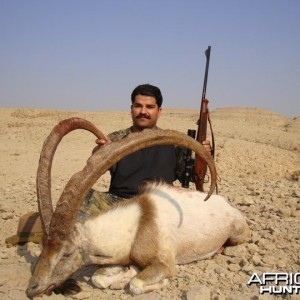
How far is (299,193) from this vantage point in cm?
680

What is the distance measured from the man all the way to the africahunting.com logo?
1.78 meters

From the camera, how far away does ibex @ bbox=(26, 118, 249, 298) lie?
351 cm

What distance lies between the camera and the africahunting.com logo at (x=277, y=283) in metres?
3.60

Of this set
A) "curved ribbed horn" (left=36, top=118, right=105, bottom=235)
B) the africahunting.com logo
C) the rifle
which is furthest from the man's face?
the africahunting.com logo

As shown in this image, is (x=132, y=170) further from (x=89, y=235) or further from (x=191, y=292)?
(x=191, y=292)

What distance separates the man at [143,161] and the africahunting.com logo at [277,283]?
1.78 m

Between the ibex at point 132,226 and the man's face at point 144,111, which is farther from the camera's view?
the man's face at point 144,111

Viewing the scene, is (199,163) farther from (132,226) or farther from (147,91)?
(132,226)

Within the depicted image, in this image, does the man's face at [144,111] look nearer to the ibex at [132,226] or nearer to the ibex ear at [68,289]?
the ibex at [132,226]

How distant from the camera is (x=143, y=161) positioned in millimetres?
5207

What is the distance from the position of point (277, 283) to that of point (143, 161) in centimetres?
224

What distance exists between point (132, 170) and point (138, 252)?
1.42m

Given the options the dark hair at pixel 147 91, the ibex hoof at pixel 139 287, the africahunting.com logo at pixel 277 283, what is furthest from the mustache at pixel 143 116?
the africahunting.com logo at pixel 277 283

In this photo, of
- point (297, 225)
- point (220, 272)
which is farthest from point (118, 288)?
point (297, 225)
